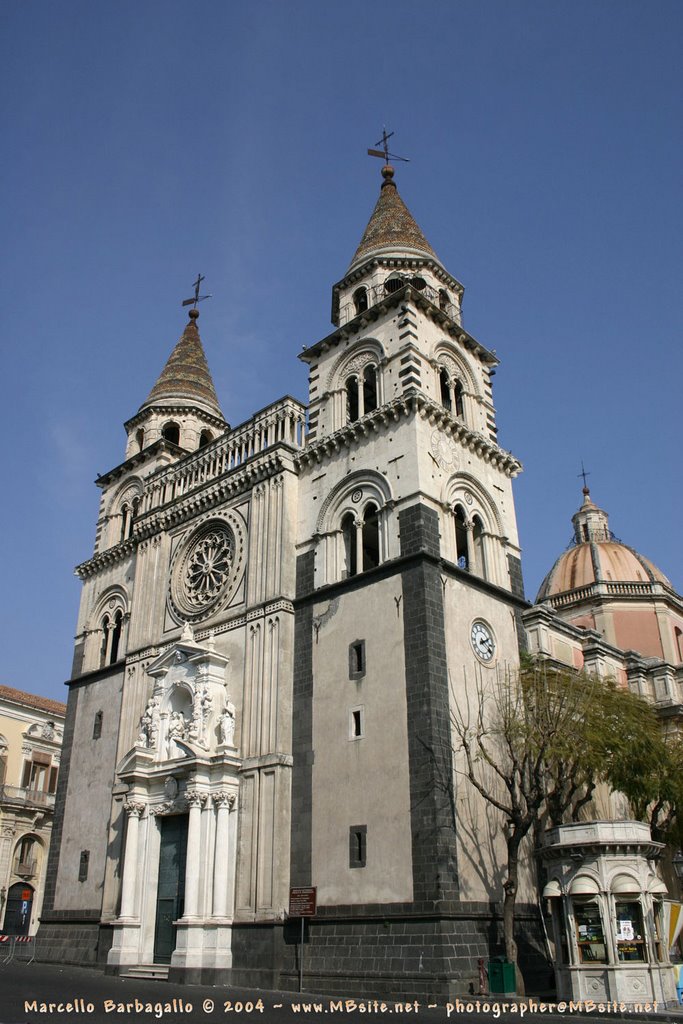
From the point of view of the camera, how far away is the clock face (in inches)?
1092

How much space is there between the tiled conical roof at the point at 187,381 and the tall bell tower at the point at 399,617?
11.0 m

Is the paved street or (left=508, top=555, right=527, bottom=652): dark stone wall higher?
(left=508, top=555, right=527, bottom=652): dark stone wall

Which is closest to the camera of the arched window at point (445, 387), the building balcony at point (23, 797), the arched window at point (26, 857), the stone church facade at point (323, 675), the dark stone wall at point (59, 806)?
the stone church facade at point (323, 675)

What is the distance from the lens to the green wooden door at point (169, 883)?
92.5 feet

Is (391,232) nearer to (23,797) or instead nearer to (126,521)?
(126,521)

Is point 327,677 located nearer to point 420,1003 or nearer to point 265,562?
point 265,562

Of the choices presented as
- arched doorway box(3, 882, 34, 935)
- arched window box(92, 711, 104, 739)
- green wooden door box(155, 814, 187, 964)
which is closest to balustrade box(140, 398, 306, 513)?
arched window box(92, 711, 104, 739)

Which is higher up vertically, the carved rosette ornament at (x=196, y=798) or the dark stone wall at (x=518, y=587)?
the dark stone wall at (x=518, y=587)

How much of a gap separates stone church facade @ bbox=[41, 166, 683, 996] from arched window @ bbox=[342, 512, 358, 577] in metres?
0.08

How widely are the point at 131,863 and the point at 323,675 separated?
9489 millimetres

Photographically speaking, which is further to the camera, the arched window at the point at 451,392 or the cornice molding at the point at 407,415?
the arched window at the point at 451,392

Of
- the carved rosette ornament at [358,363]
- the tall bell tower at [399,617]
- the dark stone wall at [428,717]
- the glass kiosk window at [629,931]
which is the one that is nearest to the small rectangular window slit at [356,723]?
the tall bell tower at [399,617]

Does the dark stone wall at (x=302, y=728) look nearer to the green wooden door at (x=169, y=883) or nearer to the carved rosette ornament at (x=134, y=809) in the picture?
the green wooden door at (x=169, y=883)

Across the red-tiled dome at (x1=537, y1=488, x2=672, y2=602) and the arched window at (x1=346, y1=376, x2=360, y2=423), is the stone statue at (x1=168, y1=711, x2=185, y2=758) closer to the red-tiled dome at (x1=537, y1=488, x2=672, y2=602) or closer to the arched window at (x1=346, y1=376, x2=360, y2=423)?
the arched window at (x1=346, y1=376, x2=360, y2=423)
